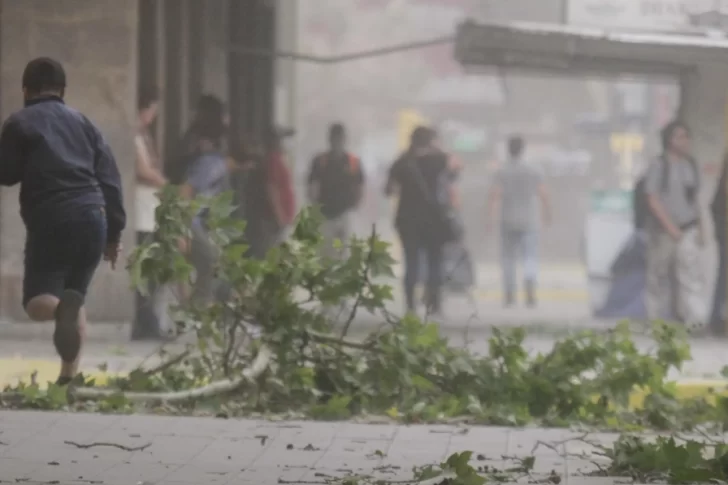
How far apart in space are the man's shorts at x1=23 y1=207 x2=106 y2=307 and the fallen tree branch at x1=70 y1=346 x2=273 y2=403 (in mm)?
479

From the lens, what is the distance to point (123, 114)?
1268cm

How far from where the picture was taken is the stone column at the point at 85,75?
1251 cm

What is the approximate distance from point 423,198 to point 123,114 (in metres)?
3.60

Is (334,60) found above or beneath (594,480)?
above

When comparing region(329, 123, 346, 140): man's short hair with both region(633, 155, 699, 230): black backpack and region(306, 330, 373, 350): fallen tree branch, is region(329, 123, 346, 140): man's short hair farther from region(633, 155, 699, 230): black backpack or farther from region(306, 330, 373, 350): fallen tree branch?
region(306, 330, 373, 350): fallen tree branch

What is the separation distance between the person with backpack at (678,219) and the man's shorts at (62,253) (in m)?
7.72

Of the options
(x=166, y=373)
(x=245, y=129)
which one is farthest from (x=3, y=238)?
(x=166, y=373)

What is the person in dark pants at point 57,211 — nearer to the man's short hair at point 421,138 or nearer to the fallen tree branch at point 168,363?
the fallen tree branch at point 168,363

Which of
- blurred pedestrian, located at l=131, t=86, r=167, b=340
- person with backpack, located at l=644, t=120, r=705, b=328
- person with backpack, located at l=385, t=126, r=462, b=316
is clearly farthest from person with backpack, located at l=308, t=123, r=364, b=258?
person with backpack, located at l=644, t=120, r=705, b=328

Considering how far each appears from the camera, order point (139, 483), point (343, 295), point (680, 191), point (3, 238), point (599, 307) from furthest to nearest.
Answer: point (599, 307) → point (680, 191) → point (3, 238) → point (343, 295) → point (139, 483)

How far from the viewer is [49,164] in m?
7.24

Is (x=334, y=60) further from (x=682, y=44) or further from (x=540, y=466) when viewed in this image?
(x=540, y=466)

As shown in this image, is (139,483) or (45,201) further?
(45,201)

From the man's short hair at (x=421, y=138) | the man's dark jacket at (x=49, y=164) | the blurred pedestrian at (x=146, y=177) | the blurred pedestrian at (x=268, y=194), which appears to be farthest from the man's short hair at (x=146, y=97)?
the man's dark jacket at (x=49, y=164)
